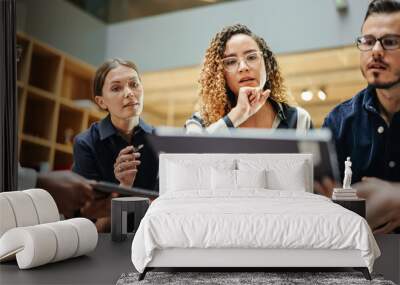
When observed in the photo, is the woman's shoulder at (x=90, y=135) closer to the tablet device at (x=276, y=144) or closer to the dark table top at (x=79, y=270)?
the tablet device at (x=276, y=144)

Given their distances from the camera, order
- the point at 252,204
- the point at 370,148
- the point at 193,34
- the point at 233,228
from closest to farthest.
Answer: the point at 233,228
the point at 252,204
the point at 370,148
the point at 193,34

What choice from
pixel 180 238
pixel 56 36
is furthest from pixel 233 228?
pixel 56 36

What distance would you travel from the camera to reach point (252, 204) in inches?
151

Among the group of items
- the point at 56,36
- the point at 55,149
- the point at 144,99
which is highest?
the point at 56,36

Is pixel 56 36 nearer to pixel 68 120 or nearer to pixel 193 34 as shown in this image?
pixel 68 120

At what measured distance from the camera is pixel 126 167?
577 cm

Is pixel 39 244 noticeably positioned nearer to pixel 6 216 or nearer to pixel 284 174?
pixel 6 216

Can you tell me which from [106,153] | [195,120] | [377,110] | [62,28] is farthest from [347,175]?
[62,28]

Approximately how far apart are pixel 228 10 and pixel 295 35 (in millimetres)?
785

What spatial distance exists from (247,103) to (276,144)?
21.4 inches

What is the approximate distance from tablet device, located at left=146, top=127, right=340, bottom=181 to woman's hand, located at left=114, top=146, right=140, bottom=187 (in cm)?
53

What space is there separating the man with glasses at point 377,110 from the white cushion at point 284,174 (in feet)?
1.93

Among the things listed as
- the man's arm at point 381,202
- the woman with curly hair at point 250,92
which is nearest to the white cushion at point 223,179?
the woman with curly hair at point 250,92

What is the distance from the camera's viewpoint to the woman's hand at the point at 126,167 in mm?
5762
